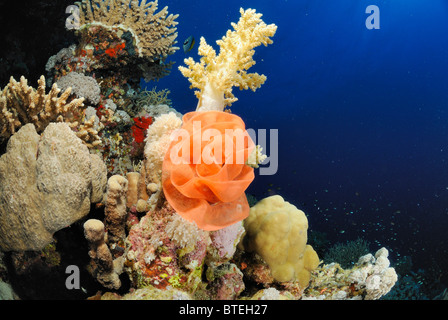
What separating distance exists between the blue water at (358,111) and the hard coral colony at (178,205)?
1333 cm

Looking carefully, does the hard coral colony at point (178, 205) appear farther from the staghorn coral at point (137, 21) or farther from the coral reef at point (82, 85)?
the staghorn coral at point (137, 21)

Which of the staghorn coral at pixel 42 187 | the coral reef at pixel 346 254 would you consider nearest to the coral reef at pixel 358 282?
the staghorn coral at pixel 42 187

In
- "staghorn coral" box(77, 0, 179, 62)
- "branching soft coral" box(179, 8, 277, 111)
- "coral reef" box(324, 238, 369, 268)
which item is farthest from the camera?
"coral reef" box(324, 238, 369, 268)

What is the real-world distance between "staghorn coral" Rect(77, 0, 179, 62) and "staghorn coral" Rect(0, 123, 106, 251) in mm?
2749

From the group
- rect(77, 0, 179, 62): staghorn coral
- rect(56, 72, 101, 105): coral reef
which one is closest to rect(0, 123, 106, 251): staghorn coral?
rect(56, 72, 101, 105): coral reef

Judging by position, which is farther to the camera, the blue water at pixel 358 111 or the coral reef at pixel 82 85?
the blue water at pixel 358 111

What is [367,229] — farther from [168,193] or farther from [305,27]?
[168,193]

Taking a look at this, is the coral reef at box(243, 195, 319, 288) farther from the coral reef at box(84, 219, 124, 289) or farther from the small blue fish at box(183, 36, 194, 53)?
the small blue fish at box(183, 36, 194, 53)

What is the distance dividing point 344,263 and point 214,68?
8.35 m

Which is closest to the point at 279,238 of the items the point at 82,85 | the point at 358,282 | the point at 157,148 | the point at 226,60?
the point at 358,282

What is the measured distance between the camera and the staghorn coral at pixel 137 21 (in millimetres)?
4559

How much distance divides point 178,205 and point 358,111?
77.1 ft

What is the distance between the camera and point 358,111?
72.3ft

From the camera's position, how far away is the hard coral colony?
2025 millimetres
